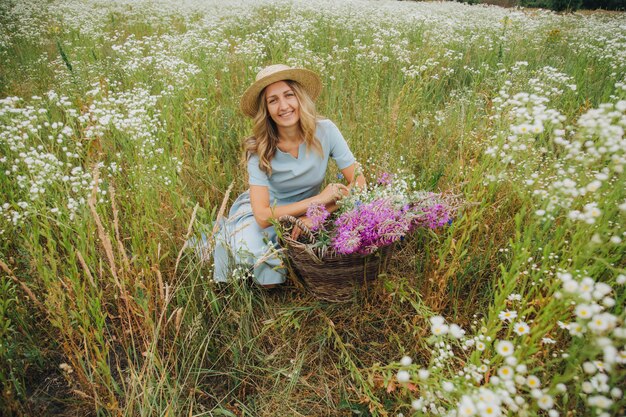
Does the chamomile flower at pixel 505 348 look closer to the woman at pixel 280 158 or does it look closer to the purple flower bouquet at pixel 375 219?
the purple flower bouquet at pixel 375 219

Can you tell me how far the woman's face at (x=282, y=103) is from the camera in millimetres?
2230

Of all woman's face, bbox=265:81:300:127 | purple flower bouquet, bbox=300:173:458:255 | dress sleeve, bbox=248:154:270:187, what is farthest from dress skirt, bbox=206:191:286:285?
woman's face, bbox=265:81:300:127

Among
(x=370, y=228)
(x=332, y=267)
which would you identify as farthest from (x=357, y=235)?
(x=332, y=267)

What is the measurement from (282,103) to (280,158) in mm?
394

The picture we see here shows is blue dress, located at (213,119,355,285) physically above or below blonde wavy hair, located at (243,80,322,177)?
below

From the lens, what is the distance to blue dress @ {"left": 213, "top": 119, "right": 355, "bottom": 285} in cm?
223

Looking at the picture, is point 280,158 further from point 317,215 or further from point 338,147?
point 317,215

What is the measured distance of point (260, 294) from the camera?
7.50ft

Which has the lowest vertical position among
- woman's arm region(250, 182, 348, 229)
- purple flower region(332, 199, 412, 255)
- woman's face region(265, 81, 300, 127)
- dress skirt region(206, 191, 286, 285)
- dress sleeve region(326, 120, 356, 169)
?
dress skirt region(206, 191, 286, 285)

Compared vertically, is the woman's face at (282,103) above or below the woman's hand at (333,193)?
above

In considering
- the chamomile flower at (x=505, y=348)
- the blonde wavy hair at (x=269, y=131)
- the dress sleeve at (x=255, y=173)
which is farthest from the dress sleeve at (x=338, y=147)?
the chamomile flower at (x=505, y=348)

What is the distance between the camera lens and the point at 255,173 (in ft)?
7.72

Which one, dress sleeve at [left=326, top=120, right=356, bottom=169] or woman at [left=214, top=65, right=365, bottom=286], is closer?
woman at [left=214, top=65, right=365, bottom=286]

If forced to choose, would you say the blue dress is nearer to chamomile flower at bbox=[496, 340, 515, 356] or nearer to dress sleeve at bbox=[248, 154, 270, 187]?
dress sleeve at bbox=[248, 154, 270, 187]
